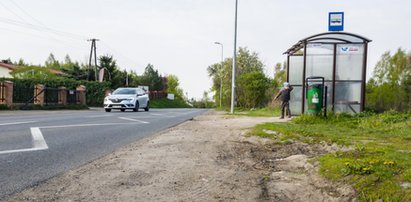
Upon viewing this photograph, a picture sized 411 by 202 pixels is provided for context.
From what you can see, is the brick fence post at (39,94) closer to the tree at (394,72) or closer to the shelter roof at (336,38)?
the shelter roof at (336,38)

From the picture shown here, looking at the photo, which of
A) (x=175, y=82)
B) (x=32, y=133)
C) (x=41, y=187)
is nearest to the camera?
(x=41, y=187)

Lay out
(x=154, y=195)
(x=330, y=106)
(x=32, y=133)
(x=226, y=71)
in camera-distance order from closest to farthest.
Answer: (x=154, y=195) → (x=32, y=133) → (x=330, y=106) → (x=226, y=71)

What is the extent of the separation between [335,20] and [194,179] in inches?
534

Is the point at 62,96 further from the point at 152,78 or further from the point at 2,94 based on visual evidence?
the point at 152,78

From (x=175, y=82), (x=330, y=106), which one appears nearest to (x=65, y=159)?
(x=330, y=106)

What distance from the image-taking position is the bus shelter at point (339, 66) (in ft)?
46.3

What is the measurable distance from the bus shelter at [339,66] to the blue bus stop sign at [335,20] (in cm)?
188

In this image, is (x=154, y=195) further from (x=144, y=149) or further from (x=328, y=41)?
(x=328, y=41)

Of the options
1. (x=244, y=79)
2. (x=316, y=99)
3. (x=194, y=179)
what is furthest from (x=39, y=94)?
(x=194, y=179)

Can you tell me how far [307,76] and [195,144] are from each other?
28.2ft

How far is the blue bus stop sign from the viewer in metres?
15.9

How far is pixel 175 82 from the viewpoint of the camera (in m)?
116

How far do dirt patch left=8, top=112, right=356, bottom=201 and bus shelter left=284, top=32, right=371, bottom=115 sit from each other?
25.8 feet

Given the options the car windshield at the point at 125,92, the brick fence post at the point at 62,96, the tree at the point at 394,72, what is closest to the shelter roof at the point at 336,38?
the car windshield at the point at 125,92
